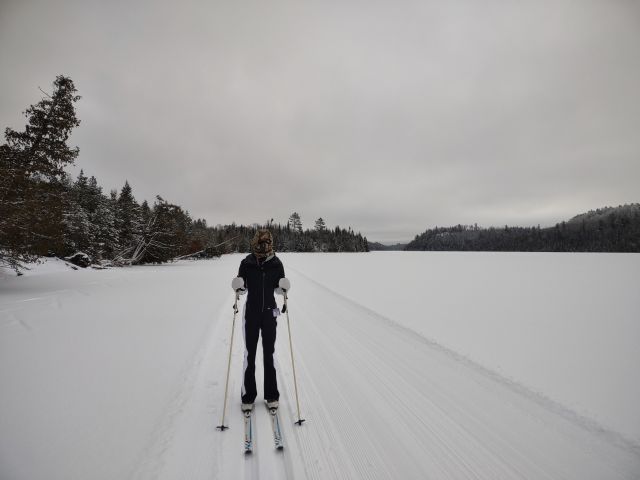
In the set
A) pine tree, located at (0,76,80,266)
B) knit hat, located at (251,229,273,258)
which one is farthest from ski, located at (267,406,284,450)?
pine tree, located at (0,76,80,266)

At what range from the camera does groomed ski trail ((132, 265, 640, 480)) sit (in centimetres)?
266

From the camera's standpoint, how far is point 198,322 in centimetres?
762

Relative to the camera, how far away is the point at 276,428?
3.16 meters

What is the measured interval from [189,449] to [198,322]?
5250 mm

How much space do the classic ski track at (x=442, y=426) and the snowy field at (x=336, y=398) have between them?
2cm

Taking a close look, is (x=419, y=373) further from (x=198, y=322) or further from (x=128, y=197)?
(x=128, y=197)

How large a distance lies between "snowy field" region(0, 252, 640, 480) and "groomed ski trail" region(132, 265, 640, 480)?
2 cm

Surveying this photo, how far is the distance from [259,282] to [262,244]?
56cm

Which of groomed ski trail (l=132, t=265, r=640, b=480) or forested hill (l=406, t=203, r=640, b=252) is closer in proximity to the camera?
groomed ski trail (l=132, t=265, r=640, b=480)

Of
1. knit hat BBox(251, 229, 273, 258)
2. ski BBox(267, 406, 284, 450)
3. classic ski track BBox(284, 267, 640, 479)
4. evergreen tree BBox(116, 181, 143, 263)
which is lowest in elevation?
classic ski track BBox(284, 267, 640, 479)

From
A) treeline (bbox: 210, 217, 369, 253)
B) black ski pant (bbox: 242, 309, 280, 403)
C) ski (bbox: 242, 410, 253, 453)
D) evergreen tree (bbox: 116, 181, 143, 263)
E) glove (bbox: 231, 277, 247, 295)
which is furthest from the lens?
treeline (bbox: 210, 217, 369, 253)

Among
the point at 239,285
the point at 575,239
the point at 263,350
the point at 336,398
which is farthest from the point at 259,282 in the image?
the point at 575,239

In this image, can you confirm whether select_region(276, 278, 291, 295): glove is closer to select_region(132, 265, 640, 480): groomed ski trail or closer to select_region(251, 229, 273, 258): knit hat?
select_region(251, 229, 273, 258): knit hat

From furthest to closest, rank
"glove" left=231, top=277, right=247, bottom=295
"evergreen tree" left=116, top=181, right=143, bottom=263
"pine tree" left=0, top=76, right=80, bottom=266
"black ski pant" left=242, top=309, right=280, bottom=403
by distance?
1. "evergreen tree" left=116, top=181, right=143, bottom=263
2. "pine tree" left=0, top=76, right=80, bottom=266
3. "glove" left=231, top=277, right=247, bottom=295
4. "black ski pant" left=242, top=309, right=280, bottom=403
